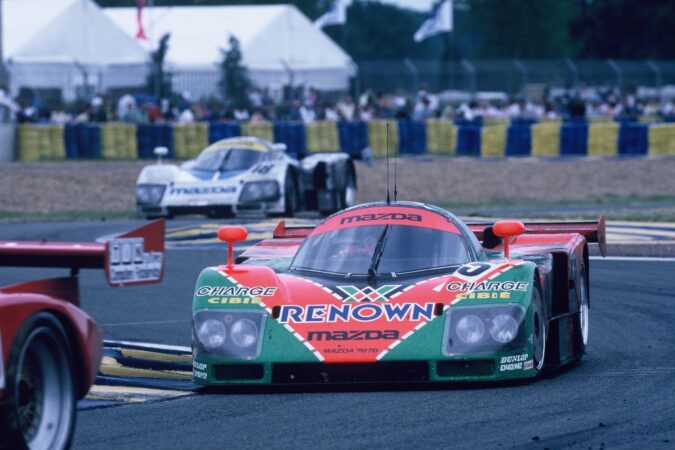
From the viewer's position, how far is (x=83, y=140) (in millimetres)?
31672

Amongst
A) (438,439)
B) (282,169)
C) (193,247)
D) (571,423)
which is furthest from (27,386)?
(282,169)

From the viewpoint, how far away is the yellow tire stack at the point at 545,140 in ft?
111

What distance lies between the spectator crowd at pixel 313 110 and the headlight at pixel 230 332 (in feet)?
77.0

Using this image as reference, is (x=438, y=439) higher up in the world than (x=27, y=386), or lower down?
lower down

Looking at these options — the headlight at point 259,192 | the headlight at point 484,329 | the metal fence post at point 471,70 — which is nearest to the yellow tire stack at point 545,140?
the metal fence post at point 471,70

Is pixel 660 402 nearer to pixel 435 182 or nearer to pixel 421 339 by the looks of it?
pixel 421 339

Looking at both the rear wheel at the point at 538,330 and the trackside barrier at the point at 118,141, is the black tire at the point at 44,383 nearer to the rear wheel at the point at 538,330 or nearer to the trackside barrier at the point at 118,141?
the rear wheel at the point at 538,330

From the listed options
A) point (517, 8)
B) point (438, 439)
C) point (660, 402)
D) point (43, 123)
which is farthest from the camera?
point (517, 8)

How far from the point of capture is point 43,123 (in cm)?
3306

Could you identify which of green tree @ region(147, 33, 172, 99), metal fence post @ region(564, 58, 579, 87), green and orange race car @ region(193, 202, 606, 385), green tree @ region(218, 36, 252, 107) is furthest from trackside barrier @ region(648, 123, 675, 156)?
green and orange race car @ region(193, 202, 606, 385)

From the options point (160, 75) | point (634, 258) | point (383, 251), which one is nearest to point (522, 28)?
point (160, 75)

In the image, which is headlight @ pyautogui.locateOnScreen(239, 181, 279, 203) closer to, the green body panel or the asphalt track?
the asphalt track

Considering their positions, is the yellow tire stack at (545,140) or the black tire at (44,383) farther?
the yellow tire stack at (545,140)

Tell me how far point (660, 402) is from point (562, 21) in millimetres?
97263
